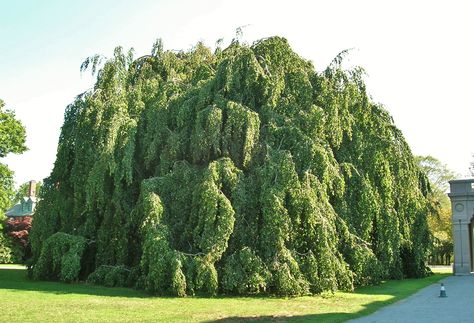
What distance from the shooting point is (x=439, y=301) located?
43.9 feet

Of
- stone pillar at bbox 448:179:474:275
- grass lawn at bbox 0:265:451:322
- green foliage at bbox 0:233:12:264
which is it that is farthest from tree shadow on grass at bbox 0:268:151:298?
green foliage at bbox 0:233:12:264

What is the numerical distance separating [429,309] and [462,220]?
14.8 metres

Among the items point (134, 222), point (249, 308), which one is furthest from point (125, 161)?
point (249, 308)

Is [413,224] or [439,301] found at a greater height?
[413,224]

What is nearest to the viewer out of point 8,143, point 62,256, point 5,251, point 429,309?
point 429,309

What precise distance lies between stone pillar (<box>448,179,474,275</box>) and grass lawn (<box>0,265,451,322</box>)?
35.4 feet

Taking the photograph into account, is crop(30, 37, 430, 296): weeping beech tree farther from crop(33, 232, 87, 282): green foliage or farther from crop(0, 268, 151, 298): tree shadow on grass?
crop(0, 268, 151, 298): tree shadow on grass

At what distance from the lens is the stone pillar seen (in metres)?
24.5

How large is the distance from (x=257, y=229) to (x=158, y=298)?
3.35 m

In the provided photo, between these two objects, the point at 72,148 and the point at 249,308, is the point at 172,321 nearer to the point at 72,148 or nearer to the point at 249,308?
the point at 249,308

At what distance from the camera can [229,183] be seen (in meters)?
14.5

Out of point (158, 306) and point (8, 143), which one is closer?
point (158, 306)

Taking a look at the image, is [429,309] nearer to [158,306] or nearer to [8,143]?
[158,306]

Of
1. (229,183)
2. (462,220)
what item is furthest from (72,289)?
(462,220)
